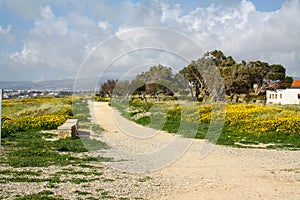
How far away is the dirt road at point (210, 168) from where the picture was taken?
270 inches

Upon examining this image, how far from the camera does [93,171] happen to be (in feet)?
27.0

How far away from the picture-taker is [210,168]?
9336mm

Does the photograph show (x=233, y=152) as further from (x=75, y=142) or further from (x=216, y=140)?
(x=75, y=142)

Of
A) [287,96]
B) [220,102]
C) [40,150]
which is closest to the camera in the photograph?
[40,150]

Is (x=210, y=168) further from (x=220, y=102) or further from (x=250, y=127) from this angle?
(x=220, y=102)

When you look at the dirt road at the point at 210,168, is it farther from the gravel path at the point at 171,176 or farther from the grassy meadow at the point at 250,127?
the grassy meadow at the point at 250,127

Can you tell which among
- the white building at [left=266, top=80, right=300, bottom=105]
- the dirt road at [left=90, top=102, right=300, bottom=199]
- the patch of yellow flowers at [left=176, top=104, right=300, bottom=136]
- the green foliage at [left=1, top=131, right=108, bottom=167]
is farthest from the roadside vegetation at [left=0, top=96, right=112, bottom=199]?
the white building at [left=266, top=80, right=300, bottom=105]

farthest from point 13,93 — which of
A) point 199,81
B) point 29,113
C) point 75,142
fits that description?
point 199,81

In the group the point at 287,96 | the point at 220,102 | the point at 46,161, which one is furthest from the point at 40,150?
the point at 287,96

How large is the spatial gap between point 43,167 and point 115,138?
21.9 ft

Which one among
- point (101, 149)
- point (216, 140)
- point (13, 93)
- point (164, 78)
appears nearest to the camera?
point (101, 149)

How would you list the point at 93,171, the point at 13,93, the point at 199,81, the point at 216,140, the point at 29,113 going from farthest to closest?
the point at 199,81, the point at 29,113, the point at 13,93, the point at 216,140, the point at 93,171

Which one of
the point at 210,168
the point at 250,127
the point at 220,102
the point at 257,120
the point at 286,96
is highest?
the point at 286,96

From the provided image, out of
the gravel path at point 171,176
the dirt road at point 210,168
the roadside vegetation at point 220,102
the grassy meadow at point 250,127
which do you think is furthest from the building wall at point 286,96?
the gravel path at point 171,176
